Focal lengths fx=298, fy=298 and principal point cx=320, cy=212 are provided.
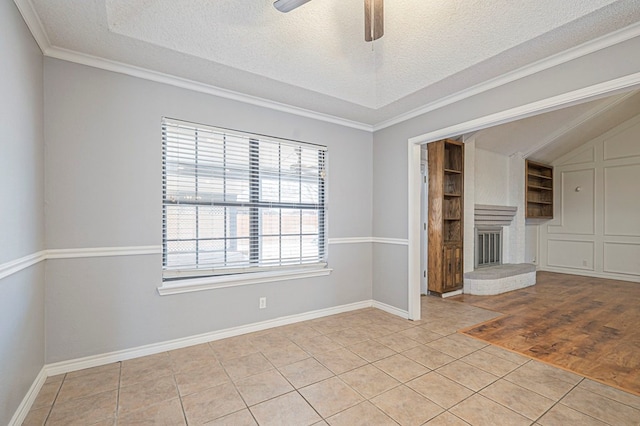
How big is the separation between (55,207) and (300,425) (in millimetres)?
2380

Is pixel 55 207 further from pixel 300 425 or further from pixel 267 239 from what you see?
pixel 300 425

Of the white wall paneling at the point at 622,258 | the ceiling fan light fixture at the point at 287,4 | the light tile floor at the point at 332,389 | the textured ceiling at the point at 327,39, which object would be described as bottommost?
the light tile floor at the point at 332,389

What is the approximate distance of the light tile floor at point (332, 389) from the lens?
72.0 inches

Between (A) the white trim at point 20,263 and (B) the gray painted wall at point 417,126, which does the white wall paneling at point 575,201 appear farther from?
(A) the white trim at point 20,263

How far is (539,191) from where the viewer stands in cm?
704

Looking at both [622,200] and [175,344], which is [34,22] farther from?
[622,200]

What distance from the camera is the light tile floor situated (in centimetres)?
183

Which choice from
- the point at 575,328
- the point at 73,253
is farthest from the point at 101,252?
the point at 575,328

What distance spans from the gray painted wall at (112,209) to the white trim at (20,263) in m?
0.18

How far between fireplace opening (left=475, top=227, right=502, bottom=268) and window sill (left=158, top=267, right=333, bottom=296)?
345cm

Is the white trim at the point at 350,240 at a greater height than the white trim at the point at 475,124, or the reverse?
the white trim at the point at 475,124

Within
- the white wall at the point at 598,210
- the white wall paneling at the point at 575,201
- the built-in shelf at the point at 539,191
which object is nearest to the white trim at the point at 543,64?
the built-in shelf at the point at 539,191

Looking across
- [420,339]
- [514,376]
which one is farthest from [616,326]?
[420,339]

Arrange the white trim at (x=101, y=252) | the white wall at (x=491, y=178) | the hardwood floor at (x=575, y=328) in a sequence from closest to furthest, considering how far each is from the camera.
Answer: the white trim at (x=101, y=252), the hardwood floor at (x=575, y=328), the white wall at (x=491, y=178)
